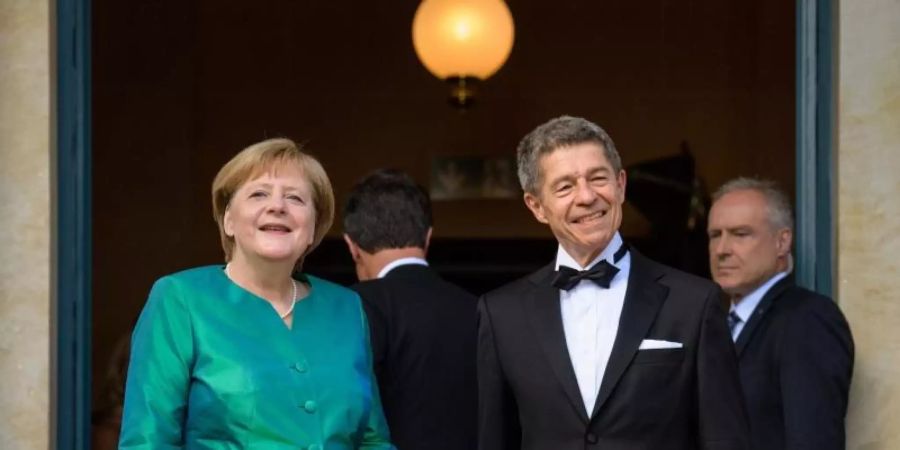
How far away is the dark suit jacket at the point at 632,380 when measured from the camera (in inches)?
155

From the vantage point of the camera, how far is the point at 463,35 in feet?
23.4

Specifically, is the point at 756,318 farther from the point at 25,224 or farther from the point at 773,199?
the point at 25,224

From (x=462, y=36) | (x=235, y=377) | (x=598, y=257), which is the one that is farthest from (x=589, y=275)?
(x=462, y=36)

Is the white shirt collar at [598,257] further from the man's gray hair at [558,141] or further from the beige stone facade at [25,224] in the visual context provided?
the beige stone facade at [25,224]

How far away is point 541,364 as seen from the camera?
405 cm

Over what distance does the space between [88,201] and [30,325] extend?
0.42 metres

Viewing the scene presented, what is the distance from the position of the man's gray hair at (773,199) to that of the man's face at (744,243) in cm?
1

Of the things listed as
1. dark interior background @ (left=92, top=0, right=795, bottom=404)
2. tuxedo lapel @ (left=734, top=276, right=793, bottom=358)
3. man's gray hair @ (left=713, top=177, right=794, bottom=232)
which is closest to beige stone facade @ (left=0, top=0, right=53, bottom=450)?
tuxedo lapel @ (left=734, top=276, right=793, bottom=358)

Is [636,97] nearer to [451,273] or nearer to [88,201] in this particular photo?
[451,273]

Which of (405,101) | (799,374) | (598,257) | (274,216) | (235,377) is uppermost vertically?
(405,101)

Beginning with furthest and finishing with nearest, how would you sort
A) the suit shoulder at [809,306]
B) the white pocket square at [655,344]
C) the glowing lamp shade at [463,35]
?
the glowing lamp shade at [463,35] < the suit shoulder at [809,306] < the white pocket square at [655,344]

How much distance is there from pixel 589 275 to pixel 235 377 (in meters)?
0.90

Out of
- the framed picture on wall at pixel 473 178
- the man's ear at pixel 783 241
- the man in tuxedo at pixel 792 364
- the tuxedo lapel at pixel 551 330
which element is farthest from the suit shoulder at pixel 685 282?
the framed picture on wall at pixel 473 178

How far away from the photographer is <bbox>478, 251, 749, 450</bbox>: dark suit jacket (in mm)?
3941
